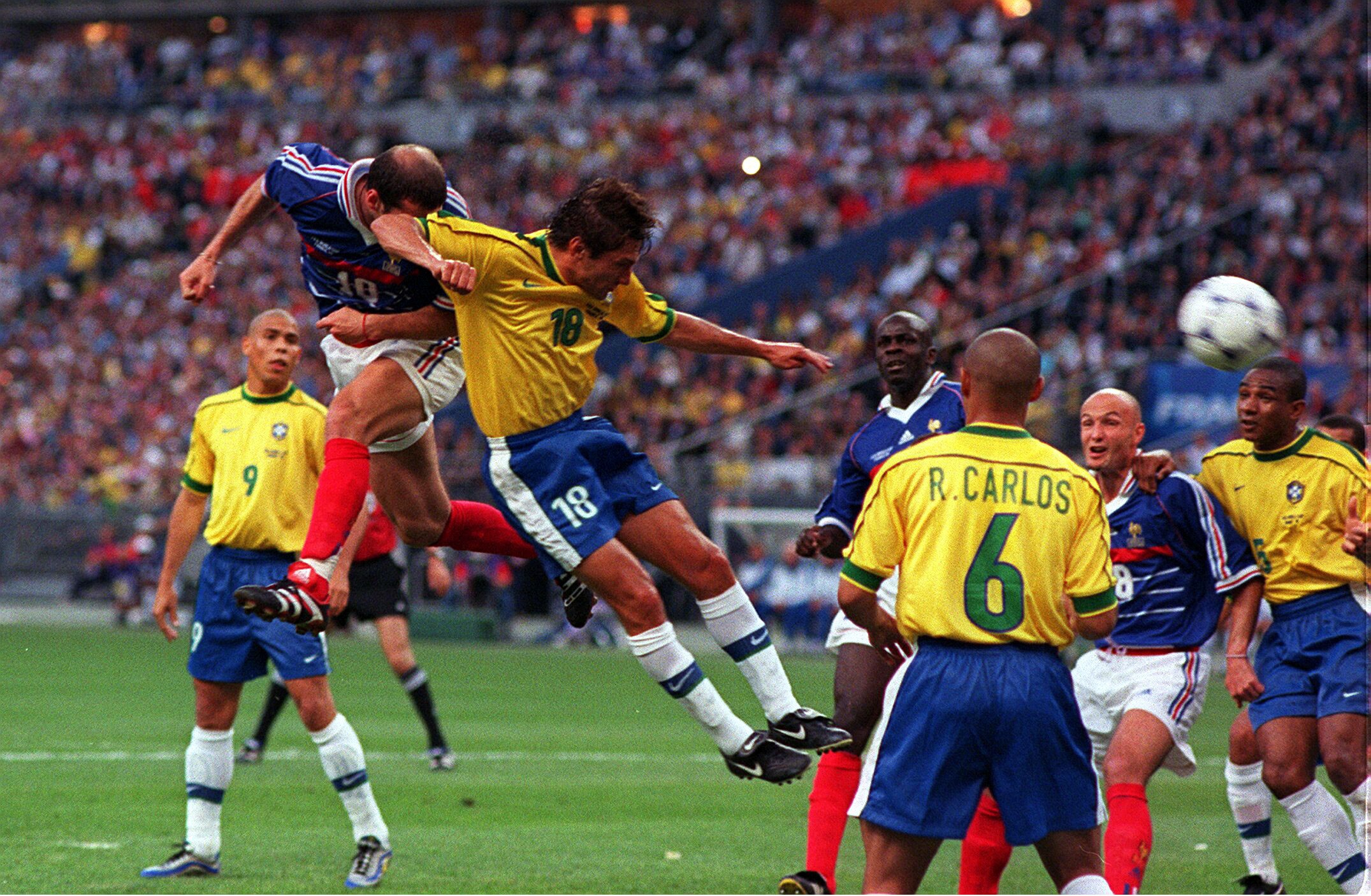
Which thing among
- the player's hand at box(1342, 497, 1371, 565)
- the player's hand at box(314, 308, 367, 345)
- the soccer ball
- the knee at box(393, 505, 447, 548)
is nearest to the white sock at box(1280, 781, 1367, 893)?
the player's hand at box(1342, 497, 1371, 565)

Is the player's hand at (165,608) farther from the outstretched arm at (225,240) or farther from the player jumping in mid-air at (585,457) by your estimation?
the player jumping in mid-air at (585,457)

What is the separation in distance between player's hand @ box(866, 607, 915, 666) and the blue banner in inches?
664

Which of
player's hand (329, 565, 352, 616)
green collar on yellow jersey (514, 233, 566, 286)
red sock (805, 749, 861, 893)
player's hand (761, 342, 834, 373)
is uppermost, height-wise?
green collar on yellow jersey (514, 233, 566, 286)

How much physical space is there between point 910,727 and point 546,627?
66.8 ft

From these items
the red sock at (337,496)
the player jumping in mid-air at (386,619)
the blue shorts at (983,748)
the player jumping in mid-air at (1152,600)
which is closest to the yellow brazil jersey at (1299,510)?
the player jumping in mid-air at (1152,600)

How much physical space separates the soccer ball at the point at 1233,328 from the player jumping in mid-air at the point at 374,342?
3314 millimetres

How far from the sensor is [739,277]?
30.4 metres

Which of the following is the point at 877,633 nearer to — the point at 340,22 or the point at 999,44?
the point at 999,44

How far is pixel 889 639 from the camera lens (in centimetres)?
567

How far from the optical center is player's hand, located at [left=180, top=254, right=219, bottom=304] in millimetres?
6863

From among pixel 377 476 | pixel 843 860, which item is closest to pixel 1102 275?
pixel 843 860

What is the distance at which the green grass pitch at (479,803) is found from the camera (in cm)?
847

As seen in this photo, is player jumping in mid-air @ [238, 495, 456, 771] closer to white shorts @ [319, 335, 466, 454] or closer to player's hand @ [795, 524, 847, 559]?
white shorts @ [319, 335, 466, 454]

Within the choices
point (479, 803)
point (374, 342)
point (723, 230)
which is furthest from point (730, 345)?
point (723, 230)
